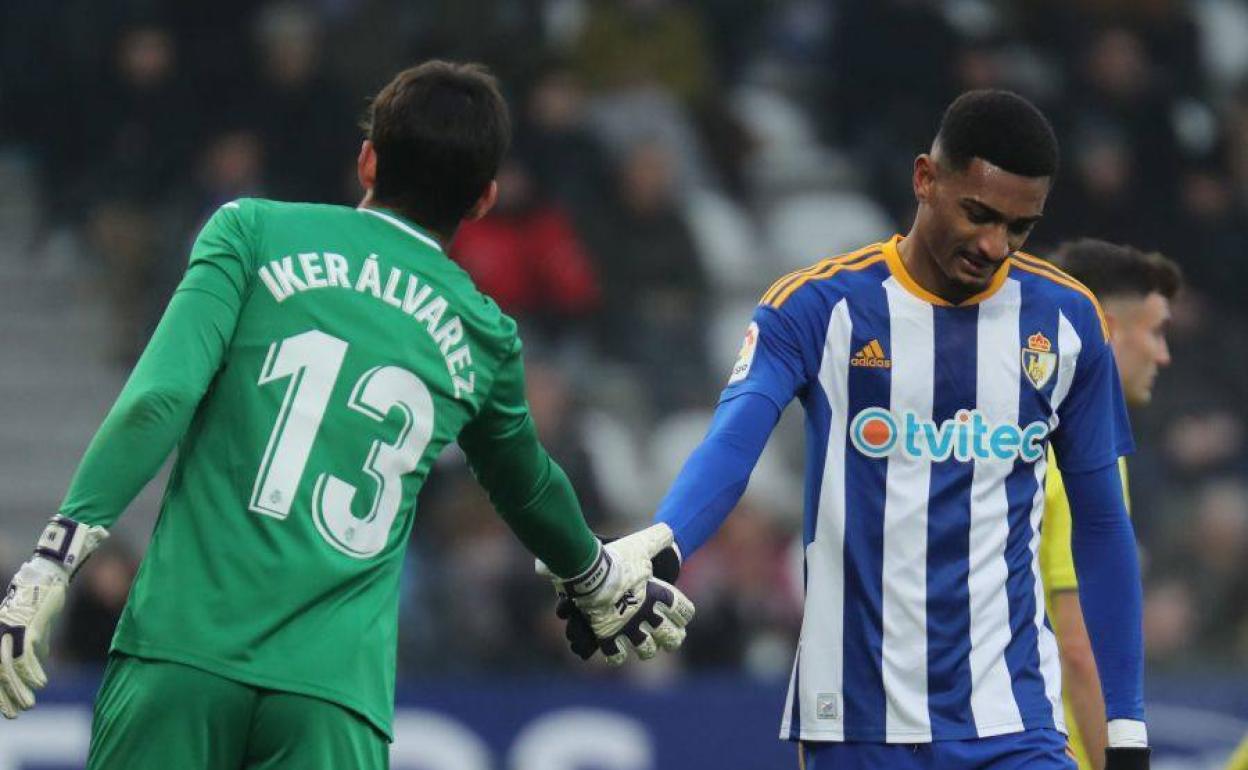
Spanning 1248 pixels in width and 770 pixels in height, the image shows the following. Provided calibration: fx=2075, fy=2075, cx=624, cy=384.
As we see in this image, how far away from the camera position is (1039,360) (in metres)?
4.75

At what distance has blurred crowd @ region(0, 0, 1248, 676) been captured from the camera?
1055 cm

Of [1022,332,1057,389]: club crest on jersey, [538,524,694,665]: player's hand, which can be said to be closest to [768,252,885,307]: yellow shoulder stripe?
[1022,332,1057,389]: club crest on jersey

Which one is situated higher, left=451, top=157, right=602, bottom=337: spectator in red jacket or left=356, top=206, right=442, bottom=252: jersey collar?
left=451, top=157, right=602, bottom=337: spectator in red jacket

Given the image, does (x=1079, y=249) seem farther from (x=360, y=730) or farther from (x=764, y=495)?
(x=764, y=495)

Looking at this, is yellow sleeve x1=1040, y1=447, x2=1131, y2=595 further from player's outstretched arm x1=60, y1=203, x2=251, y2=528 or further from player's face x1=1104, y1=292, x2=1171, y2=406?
player's outstretched arm x1=60, y1=203, x2=251, y2=528

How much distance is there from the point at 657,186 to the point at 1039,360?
743cm

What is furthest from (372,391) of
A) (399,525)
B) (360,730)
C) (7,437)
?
(7,437)

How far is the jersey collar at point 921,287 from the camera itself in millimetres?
4766

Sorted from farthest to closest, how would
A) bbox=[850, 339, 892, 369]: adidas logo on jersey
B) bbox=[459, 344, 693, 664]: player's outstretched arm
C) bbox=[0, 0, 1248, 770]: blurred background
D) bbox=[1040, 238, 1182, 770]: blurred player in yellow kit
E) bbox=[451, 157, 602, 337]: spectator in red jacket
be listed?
bbox=[451, 157, 602, 337]: spectator in red jacket, bbox=[0, 0, 1248, 770]: blurred background, bbox=[1040, 238, 1182, 770]: blurred player in yellow kit, bbox=[850, 339, 892, 369]: adidas logo on jersey, bbox=[459, 344, 693, 664]: player's outstretched arm

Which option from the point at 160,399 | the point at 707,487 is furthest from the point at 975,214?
the point at 160,399

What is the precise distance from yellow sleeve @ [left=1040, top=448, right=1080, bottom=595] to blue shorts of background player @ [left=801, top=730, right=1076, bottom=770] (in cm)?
94

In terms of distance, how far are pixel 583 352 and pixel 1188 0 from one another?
5.41m

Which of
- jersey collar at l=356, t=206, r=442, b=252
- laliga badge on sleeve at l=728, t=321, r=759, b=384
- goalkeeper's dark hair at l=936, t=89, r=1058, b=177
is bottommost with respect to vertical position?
laliga badge on sleeve at l=728, t=321, r=759, b=384

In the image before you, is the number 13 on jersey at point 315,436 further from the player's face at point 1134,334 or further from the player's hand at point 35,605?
the player's face at point 1134,334
